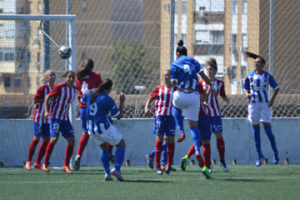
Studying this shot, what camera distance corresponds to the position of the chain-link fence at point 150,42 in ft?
38.5

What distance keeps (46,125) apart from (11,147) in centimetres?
150

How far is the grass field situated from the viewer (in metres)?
6.73

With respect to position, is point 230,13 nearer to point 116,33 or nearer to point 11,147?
point 116,33

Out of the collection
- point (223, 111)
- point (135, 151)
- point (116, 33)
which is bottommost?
point (135, 151)

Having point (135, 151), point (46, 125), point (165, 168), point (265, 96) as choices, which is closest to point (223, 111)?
point (265, 96)

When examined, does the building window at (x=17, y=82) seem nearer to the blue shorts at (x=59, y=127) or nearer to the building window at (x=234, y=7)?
the blue shorts at (x=59, y=127)

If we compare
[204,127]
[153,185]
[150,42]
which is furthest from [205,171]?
[150,42]

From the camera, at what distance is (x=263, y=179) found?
842cm

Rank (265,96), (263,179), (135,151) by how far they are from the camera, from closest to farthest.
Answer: (263,179) < (265,96) < (135,151)

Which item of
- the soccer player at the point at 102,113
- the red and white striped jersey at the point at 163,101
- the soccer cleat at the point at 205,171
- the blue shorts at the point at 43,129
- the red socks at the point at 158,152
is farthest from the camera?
the blue shorts at the point at 43,129

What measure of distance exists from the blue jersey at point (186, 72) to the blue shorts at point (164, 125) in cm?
118

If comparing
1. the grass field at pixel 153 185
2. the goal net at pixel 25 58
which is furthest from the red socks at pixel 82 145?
the goal net at pixel 25 58

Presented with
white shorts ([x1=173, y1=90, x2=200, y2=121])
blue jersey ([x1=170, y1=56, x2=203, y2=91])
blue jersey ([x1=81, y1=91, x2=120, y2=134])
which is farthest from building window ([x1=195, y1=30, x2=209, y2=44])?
blue jersey ([x1=81, y1=91, x2=120, y2=134])

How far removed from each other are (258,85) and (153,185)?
13.7 feet
